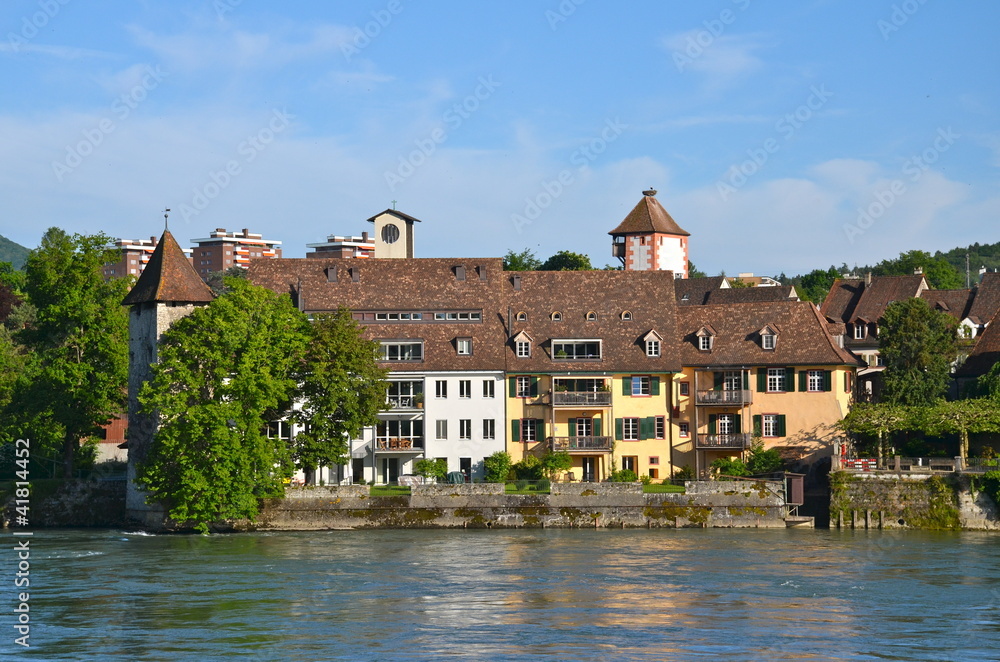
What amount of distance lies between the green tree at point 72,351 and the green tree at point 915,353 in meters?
42.6

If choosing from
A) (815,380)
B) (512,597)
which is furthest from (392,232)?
(512,597)

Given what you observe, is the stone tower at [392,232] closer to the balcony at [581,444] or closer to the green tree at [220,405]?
the balcony at [581,444]

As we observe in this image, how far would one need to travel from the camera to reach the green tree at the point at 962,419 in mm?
75750

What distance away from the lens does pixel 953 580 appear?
54594mm

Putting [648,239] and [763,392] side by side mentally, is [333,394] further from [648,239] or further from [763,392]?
[648,239]

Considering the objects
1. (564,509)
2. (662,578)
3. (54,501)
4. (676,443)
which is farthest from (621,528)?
(54,501)

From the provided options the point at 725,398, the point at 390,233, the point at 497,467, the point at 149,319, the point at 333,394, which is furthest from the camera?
the point at 390,233

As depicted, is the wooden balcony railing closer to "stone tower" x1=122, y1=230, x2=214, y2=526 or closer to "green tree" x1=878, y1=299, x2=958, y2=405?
"green tree" x1=878, y1=299, x2=958, y2=405

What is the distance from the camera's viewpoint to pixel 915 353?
84188 millimetres

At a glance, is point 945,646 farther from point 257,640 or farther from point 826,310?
point 826,310

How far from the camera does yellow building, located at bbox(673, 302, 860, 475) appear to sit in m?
81.8

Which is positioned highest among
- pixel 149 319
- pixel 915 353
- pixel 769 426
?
pixel 149 319

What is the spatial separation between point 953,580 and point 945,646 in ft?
39.5

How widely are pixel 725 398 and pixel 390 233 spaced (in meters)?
28.8
